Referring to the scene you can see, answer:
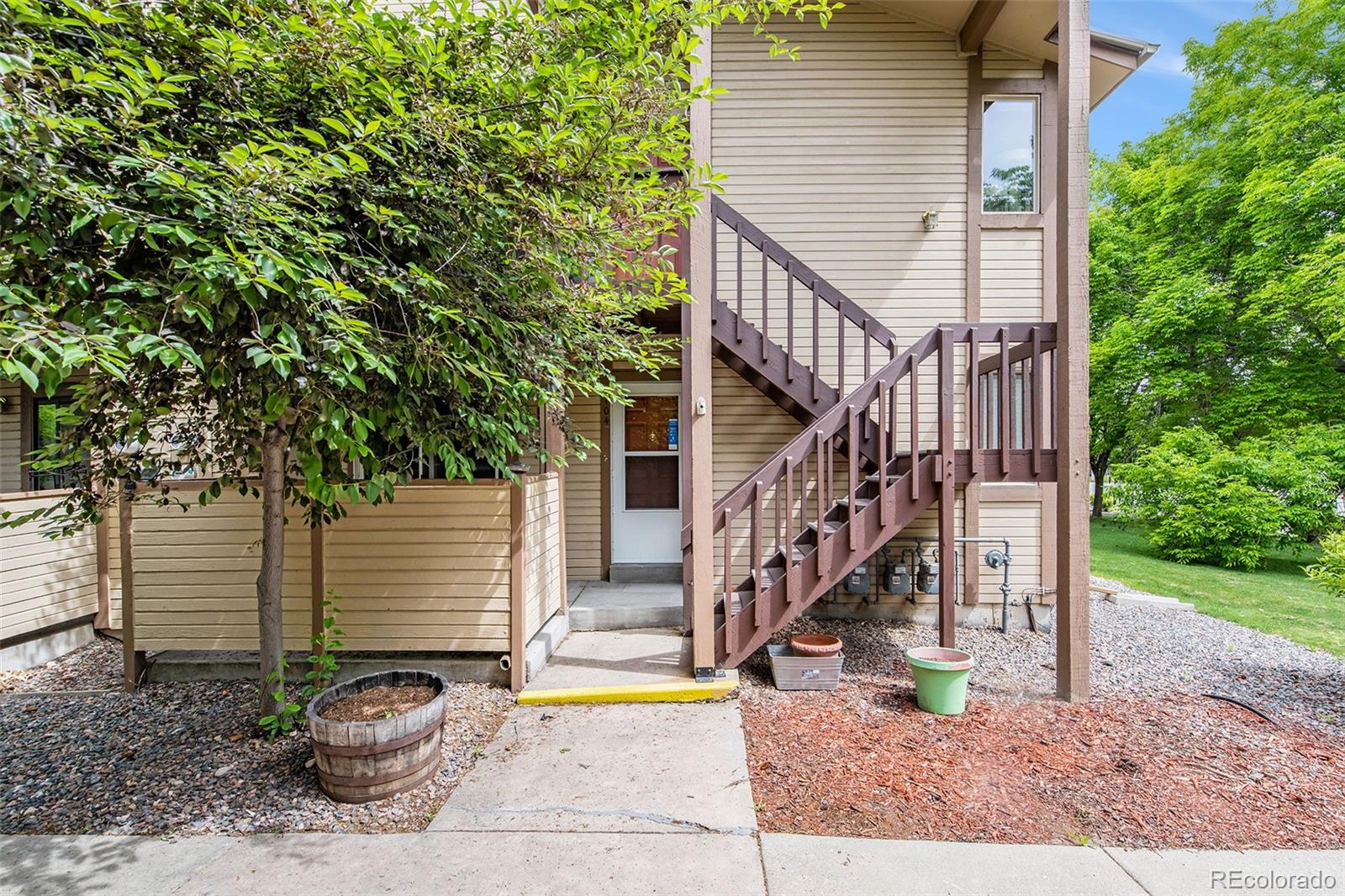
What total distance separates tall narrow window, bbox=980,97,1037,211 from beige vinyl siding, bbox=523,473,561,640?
4963 millimetres

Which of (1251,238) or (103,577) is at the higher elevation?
(1251,238)

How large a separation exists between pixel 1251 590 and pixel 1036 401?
6.35 meters

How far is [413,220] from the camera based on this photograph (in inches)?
102

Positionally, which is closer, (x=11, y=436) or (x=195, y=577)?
(x=195, y=577)

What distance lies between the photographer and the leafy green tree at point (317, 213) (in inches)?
74.7

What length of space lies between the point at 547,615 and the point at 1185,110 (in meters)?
18.3

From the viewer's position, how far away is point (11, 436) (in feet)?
21.9

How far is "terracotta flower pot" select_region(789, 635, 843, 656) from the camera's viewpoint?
13.1ft

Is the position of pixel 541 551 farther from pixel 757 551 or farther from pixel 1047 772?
pixel 1047 772

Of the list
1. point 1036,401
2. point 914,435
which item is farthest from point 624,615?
point 1036,401

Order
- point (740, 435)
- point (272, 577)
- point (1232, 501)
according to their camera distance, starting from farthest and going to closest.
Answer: point (1232, 501) < point (740, 435) < point (272, 577)

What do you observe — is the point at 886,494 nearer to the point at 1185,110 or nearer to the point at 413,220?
the point at 413,220

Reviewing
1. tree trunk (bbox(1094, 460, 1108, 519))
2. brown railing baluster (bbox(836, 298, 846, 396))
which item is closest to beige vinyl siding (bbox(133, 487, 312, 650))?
brown railing baluster (bbox(836, 298, 846, 396))

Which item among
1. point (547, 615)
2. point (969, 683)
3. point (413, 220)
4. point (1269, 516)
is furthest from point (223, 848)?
point (1269, 516)
